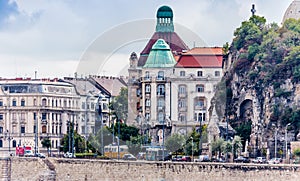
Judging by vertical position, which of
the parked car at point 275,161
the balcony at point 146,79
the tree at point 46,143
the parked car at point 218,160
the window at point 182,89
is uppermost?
the balcony at point 146,79

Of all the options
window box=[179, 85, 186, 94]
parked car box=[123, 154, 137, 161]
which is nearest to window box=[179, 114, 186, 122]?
window box=[179, 85, 186, 94]

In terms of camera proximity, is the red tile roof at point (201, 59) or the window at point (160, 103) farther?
the window at point (160, 103)

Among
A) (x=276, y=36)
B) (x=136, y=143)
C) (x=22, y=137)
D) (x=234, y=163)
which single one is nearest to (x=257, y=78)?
(x=276, y=36)

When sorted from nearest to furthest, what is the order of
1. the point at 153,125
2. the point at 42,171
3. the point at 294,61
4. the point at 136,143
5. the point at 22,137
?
the point at 42,171, the point at 294,61, the point at 136,143, the point at 153,125, the point at 22,137

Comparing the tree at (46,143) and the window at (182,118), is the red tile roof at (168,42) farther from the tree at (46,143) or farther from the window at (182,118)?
the tree at (46,143)

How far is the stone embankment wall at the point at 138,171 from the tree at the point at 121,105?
40.2 meters

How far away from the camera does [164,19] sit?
16512 cm

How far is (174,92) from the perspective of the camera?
162 meters

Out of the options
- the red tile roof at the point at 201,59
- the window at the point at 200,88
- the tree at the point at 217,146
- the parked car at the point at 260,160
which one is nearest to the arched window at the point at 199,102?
the window at the point at 200,88

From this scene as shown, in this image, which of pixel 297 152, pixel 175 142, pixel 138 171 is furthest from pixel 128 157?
pixel 297 152

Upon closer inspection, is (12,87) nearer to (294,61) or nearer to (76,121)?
(76,121)

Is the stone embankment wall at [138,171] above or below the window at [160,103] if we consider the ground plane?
below

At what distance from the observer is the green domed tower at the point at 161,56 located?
531 feet

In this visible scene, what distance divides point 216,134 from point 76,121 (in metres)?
42.7
